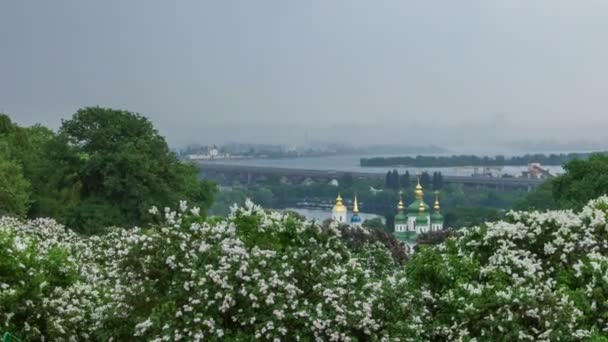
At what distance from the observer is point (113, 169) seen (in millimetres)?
37312

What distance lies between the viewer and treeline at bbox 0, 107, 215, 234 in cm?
3684

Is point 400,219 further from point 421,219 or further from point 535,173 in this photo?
point 535,173

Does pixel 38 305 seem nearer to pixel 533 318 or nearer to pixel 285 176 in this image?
pixel 533 318

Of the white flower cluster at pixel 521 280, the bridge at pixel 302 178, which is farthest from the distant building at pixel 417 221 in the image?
the bridge at pixel 302 178

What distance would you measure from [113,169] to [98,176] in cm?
134

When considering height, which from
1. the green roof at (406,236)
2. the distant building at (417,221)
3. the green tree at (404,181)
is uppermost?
the distant building at (417,221)

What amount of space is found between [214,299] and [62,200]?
31.0m

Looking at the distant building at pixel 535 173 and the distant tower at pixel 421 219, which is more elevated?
the distant tower at pixel 421 219

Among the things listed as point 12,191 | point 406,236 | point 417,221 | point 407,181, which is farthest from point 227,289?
point 407,181

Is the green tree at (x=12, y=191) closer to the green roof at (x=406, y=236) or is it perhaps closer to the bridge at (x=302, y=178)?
the green roof at (x=406, y=236)

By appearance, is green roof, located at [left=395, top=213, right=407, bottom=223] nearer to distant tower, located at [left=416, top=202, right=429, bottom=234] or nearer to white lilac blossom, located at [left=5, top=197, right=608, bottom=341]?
distant tower, located at [left=416, top=202, right=429, bottom=234]

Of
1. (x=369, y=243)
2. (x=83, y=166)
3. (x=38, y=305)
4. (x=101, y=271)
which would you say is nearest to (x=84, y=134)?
(x=83, y=166)

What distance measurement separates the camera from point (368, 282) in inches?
505

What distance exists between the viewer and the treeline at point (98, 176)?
36.8m
